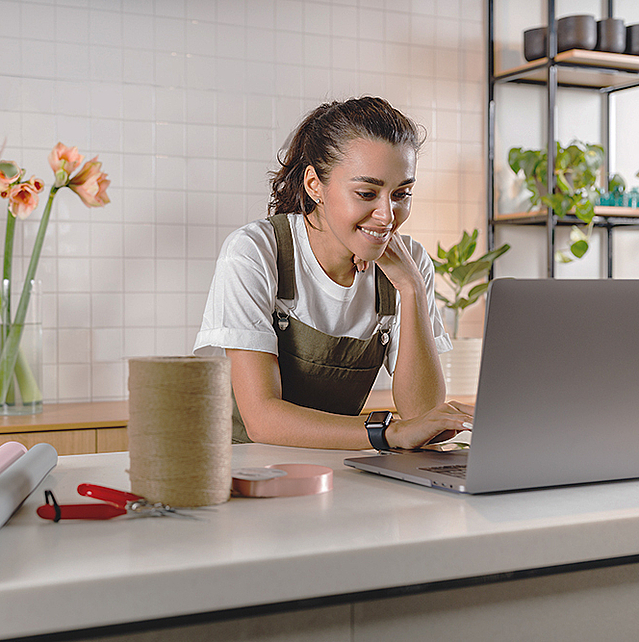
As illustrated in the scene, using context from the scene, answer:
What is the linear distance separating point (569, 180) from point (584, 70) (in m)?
0.42

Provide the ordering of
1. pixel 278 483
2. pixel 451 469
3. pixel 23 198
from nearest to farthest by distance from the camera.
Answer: pixel 278 483 → pixel 451 469 → pixel 23 198

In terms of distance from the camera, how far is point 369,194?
1549 mm

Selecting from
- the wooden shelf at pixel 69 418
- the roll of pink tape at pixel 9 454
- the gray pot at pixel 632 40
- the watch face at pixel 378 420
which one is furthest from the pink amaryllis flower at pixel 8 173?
the gray pot at pixel 632 40

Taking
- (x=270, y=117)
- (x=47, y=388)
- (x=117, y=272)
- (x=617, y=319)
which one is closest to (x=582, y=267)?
(x=270, y=117)

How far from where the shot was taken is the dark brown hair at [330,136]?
5.19ft

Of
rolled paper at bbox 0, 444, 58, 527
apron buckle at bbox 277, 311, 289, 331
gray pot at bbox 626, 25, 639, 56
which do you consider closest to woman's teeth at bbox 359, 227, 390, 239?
apron buckle at bbox 277, 311, 289, 331

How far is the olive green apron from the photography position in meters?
1.67

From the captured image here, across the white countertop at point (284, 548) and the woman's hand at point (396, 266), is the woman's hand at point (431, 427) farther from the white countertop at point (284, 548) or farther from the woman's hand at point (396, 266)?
the woman's hand at point (396, 266)

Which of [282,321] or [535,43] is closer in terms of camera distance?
[282,321]

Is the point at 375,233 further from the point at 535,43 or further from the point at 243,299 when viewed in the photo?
the point at 535,43

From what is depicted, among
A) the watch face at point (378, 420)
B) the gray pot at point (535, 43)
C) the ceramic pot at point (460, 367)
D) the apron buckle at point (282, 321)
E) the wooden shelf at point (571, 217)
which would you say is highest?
the gray pot at point (535, 43)

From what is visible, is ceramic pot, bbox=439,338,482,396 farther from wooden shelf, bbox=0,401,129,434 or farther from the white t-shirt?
wooden shelf, bbox=0,401,129,434

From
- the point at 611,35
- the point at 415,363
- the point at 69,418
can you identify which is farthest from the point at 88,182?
the point at 611,35

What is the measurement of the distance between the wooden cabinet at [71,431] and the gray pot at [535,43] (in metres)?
2.00
